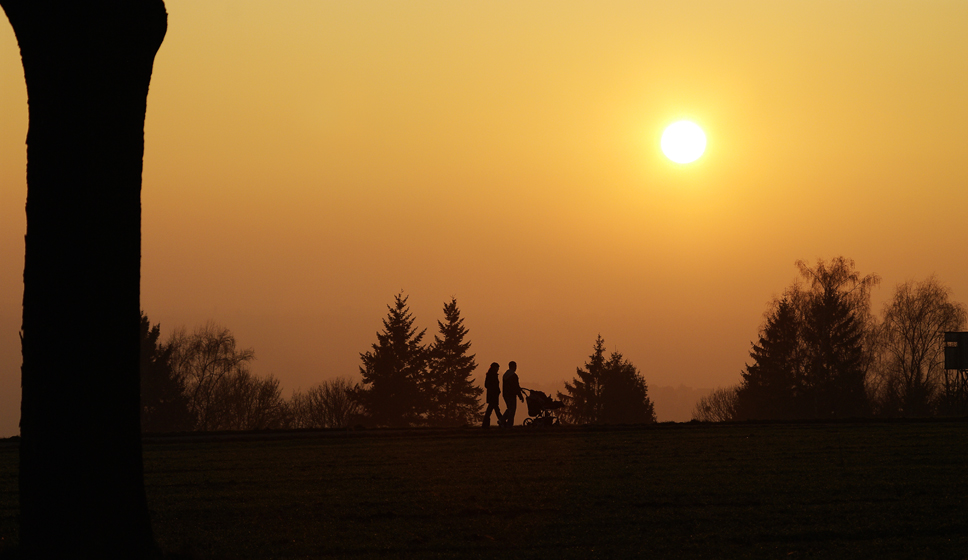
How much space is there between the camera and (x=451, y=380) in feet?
263

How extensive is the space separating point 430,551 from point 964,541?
439 centimetres

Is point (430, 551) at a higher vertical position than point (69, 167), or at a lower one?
lower

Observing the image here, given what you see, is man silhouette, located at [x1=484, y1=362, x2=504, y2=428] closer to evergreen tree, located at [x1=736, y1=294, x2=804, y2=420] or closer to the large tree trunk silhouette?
the large tree trunk silhouette

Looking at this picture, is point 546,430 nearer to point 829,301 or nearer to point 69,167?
point 69,167

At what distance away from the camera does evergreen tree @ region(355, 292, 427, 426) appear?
75438mm

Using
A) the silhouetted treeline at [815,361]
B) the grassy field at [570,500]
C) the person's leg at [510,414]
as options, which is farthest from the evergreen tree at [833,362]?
the grassy field at [570,500]

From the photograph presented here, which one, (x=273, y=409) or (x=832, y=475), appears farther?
(x=273, y=409)

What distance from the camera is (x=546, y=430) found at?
2339 centimetres

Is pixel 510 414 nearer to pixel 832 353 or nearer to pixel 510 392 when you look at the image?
pixel 510 392

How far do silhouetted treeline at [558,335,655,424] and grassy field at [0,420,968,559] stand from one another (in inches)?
2348

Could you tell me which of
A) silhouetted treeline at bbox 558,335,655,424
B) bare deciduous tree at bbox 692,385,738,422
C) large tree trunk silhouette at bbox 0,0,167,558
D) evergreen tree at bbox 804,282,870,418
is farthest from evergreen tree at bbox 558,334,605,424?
large tree trunk silhouette at bbox 0,0,167,558

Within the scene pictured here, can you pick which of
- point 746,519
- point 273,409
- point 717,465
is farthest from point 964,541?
point 273,409

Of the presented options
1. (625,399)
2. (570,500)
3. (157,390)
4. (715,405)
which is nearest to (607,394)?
(625,399)

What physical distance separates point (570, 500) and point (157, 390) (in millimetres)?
72662
